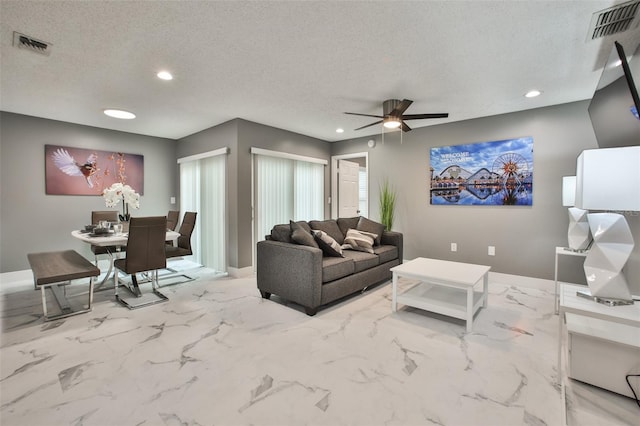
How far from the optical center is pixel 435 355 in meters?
2.15

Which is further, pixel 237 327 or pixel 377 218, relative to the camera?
pixel 377 218

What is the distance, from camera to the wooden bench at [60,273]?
2.64 meters

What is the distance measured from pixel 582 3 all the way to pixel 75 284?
588 centimetres

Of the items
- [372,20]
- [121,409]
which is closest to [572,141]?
[372,20]

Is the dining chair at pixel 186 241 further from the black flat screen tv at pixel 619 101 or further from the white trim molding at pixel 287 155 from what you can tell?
the black flat screen tv at pixel 619 101

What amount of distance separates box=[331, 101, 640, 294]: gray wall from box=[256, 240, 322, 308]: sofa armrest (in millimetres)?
2609

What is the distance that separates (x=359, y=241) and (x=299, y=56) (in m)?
2.35

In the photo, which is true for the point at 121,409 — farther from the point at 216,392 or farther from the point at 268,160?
the point at 268,160

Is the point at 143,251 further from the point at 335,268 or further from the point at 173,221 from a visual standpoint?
the point at 335,268

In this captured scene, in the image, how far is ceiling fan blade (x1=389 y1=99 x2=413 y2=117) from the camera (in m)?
3.11

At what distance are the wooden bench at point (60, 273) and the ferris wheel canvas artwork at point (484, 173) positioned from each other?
4685mm

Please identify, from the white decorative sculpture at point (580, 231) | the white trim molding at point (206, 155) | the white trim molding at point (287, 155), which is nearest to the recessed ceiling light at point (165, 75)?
the white trim molding at point (206, 155)

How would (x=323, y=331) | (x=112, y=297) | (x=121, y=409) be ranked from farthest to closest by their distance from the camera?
(x=112, y=297), (x=323, y=331), (x=121, y=409)

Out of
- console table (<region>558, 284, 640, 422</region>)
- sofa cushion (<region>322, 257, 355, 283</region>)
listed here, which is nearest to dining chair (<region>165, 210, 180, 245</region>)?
sofa cushion (<region>322, 257, 355, 283</region>)
